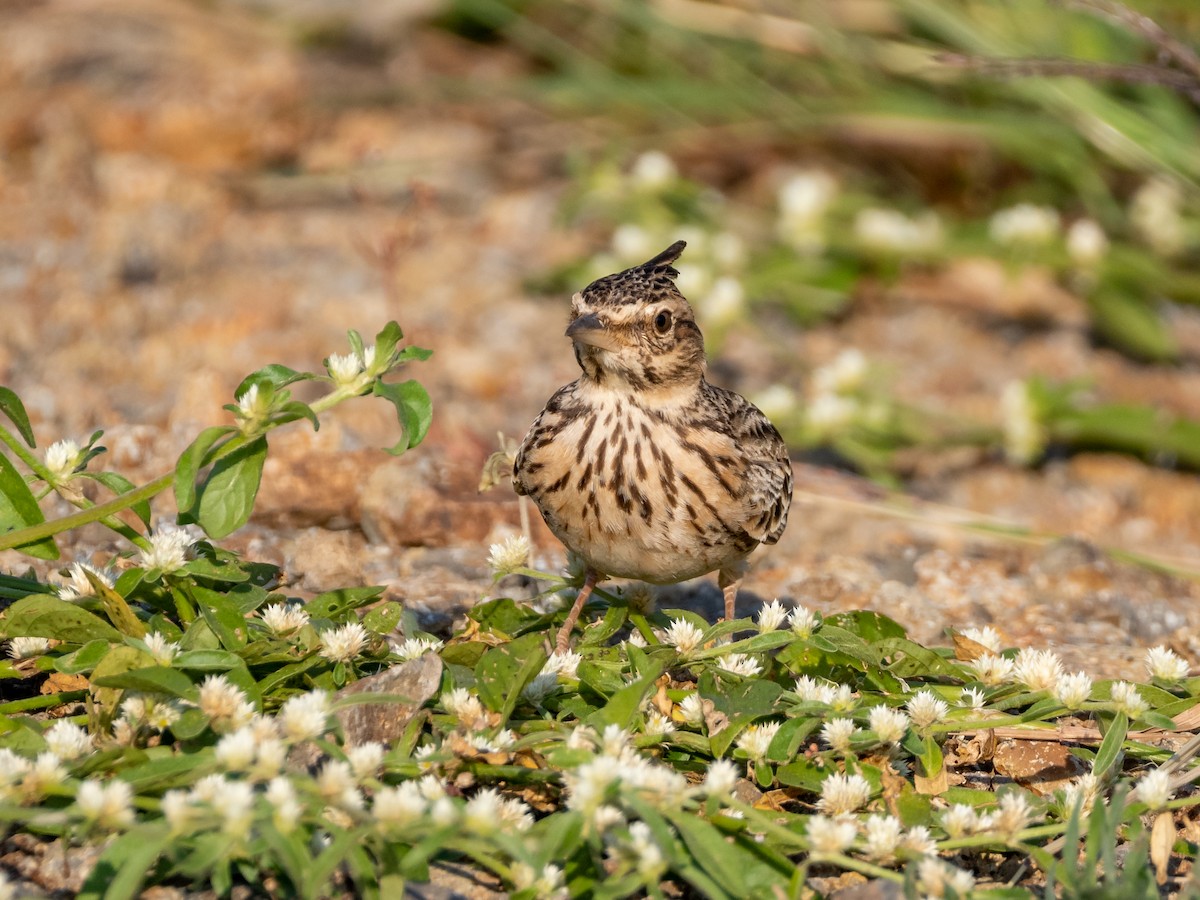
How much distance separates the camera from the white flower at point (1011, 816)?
3.11 meters

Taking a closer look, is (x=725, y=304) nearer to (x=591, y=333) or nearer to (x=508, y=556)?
(x=591, y=333)

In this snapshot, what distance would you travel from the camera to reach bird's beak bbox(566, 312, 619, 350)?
A: 4.25m

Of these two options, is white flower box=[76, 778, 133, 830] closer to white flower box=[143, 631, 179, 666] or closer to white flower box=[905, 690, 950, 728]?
white flower box=[143, 631, 179, 666]

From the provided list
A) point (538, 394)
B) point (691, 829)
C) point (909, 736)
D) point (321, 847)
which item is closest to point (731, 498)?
point (909, 736)

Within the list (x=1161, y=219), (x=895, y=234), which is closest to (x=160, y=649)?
(x=895, y=234)

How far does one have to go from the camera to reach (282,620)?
3547mm

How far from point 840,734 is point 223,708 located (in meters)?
1.36

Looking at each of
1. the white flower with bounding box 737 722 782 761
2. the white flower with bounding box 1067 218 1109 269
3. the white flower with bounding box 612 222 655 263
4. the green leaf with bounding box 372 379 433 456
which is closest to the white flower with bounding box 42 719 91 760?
the green leaf with bounding box 372 379 433 456

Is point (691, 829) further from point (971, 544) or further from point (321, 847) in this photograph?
point (971, 544)

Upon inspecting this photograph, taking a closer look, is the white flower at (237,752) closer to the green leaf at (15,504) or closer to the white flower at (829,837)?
the green leaf at (15,504)

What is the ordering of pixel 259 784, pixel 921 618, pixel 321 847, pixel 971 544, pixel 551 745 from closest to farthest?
pixel 321 847 → pixel 259 784 → pixel 551 745 → pixel 921 618 → pixel 971 544

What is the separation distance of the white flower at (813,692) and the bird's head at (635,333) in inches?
48.4

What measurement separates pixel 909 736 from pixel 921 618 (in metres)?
1.54

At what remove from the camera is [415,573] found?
496 cm
